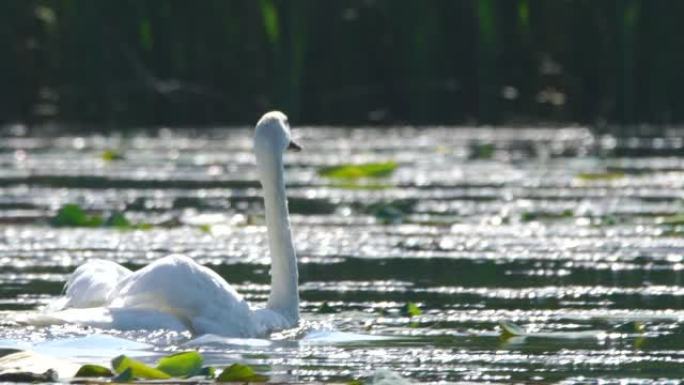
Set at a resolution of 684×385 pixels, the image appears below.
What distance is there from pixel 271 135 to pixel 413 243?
396 cm

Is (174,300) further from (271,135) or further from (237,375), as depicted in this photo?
(237,375)

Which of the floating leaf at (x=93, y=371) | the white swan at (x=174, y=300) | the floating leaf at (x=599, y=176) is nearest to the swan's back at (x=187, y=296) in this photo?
the white swan at (x=174, y=300)

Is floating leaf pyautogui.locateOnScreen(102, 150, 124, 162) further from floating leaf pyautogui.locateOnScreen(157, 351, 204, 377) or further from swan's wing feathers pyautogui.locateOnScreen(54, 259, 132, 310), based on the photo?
floating leaf pyautogui.locateOnScreen(157, 351, 204, 377)

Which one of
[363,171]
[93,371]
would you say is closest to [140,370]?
[93,371]

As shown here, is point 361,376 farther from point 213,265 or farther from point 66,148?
point 66,148

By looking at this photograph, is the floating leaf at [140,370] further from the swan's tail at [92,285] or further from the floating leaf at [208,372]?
the swan's tail at [92,285]

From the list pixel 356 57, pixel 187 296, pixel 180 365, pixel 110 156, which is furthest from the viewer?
pixel 356 57

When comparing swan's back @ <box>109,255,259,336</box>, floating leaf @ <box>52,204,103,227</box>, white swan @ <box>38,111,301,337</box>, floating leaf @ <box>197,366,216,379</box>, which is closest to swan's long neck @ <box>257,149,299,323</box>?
white swan @ <box>38,111,301,337</box>

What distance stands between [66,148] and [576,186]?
308 inches

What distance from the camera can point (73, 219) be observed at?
16078mm

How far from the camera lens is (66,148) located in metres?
25.0

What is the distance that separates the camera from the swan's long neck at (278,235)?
433 inches

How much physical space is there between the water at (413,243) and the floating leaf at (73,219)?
98 mm

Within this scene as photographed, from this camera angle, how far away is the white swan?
998cm
